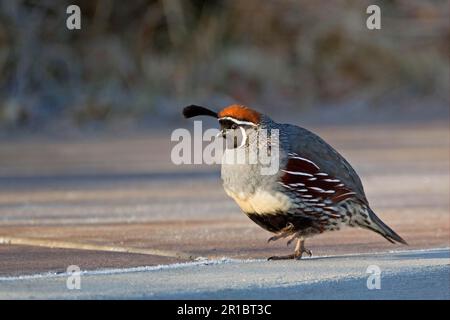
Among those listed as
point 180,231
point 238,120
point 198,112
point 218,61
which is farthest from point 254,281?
point 218,61

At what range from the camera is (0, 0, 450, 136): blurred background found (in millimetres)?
21328

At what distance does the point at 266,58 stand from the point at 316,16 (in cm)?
144

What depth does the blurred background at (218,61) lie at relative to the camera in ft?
70.0

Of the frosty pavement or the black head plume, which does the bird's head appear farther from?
the frosty pavement

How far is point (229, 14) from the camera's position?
79.3 ft

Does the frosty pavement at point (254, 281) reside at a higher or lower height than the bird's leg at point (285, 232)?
lower

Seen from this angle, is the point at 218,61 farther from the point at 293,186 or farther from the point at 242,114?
the point at 293,186

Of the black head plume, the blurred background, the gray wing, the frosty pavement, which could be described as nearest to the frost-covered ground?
the frosty pavement

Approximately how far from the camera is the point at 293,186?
8000 mm

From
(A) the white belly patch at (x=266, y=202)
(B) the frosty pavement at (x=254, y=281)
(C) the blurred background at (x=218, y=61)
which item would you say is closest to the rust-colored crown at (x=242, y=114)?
(A) the white belly patch at (x=266, y=202)

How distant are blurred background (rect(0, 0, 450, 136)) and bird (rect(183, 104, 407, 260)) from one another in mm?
12157

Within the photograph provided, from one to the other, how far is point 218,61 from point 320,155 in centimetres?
1476

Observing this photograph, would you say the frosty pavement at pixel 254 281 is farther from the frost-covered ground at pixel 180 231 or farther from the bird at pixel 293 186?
the bird at pixel 293 186
